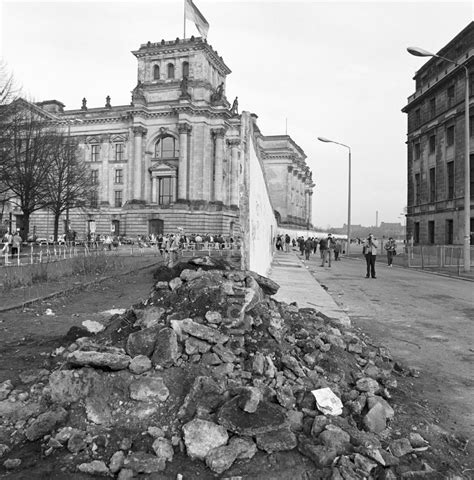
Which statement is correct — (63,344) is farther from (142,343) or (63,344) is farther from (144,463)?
(144,463)

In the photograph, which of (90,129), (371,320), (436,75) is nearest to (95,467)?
(371,320)

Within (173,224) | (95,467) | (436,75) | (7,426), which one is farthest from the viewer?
(173,224)

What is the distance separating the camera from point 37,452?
292 centimetres

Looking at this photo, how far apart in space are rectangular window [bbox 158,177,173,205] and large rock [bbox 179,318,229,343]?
48.2 meters

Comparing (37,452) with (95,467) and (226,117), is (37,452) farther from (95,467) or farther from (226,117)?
(226,117)

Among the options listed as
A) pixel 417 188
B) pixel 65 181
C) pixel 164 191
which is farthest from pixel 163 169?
pixel 417 188

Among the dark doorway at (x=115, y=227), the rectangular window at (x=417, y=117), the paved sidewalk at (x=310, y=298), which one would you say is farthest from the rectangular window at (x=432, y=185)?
the dark doorway at (x=115, y=227)

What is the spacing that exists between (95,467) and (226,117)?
5019 centimetres

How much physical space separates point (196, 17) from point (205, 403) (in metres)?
53.1

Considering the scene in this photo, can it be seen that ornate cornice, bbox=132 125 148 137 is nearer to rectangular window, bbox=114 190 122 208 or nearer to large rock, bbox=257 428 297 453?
rectangular window, bbox=114 190 122 208

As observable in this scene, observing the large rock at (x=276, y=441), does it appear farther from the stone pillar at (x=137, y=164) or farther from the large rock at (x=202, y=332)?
the stone pillar at (x=137, y=164)

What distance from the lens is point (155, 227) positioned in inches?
1932

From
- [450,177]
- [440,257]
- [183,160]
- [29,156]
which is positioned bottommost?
[440,257]

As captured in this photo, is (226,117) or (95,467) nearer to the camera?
(95,467)
